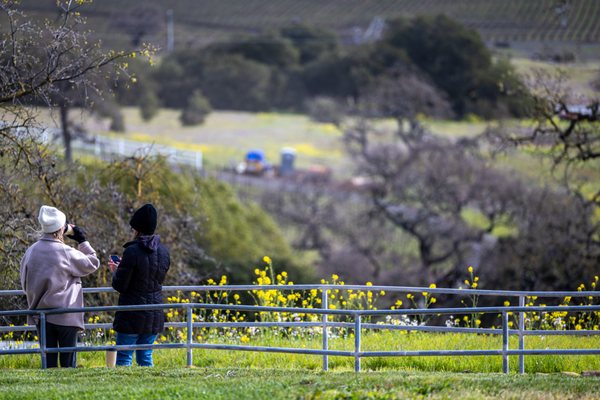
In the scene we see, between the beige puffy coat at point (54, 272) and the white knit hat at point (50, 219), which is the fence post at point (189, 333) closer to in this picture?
the beige puffy coat at point (54, 272)

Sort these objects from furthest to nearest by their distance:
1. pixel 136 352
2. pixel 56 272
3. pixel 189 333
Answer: pixel 136 352
pixel 189 333
pixel 56 272

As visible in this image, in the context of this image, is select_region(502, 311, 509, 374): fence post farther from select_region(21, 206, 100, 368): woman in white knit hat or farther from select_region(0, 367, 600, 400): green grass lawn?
select_region(21, 206, 100, 368): woman in white knit hat

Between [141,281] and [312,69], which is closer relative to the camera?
[141,281]

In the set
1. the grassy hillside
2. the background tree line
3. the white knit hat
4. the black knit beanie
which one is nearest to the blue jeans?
the black knit beanie

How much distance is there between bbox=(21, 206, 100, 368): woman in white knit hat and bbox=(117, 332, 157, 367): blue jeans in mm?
436

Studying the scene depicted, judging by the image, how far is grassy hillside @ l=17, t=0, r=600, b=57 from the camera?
7200 centimetres

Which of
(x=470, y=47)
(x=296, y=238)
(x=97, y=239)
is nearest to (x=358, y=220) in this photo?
(x=296, y=238)

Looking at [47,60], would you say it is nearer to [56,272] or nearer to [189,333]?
[56,272]

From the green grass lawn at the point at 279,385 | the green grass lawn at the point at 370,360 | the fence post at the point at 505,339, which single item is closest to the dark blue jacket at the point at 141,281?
the green grass lawn at the point at 279,385

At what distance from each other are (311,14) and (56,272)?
87.1m

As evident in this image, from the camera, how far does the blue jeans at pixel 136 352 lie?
1055 centimetres

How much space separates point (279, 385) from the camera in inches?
363

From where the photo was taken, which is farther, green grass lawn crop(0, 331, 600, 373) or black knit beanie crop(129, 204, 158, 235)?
green grass lawn crop(0, 331, 600, 373)

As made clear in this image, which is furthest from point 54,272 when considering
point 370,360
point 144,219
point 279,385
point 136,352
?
point 370,360
